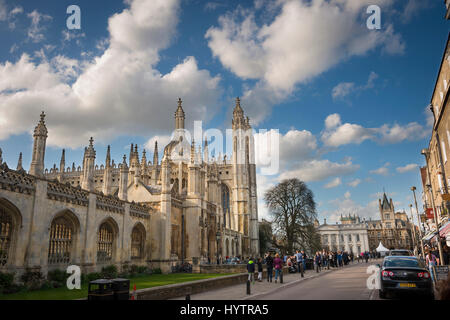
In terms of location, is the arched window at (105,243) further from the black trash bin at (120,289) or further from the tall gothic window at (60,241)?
the black trash bin at (120,289)

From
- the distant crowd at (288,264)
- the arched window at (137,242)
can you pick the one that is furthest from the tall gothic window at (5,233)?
the arched window at (137,242)

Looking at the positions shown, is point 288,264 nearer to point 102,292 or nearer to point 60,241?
point 60,241

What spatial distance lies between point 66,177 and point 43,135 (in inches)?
1837

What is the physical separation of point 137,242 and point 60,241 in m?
8.12

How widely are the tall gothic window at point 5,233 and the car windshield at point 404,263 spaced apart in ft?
47.6

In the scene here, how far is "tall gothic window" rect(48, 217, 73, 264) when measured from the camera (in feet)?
51.5

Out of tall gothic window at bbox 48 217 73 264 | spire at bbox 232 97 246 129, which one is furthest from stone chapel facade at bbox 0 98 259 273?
spire at bbox 232 97 246 129

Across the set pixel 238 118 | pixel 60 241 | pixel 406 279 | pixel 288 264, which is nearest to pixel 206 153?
pixel 238 118

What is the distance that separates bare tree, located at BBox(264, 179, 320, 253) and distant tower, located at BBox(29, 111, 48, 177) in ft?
106

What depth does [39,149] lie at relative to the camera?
15.0 m

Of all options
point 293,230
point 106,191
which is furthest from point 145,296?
point 293,230

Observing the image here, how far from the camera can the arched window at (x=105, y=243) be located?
19328 mm

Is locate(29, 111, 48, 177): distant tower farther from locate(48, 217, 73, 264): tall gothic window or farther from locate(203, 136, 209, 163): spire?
locate(203, 136, 209, 163): spire

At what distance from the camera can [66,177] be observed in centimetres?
5762
